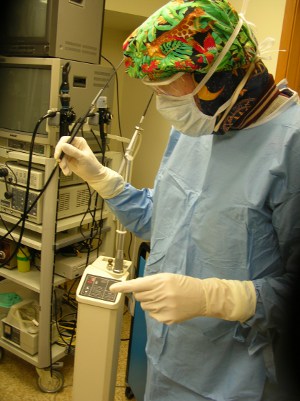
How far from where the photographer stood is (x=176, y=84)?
864 millimetres

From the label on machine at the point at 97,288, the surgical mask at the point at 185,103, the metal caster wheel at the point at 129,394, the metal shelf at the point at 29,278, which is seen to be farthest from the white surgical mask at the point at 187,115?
the metal caster wheel at the point at 129,394

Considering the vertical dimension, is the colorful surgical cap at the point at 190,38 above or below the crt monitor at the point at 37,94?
above

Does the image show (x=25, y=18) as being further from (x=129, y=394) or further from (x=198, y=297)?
(x=129, y=394)

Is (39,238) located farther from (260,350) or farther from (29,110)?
(260,350)

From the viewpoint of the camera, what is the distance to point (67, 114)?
1.57 metres

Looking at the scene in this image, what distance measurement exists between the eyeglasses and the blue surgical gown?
0.51 ft

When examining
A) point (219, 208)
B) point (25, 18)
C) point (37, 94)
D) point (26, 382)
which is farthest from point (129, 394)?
point (25, 18)

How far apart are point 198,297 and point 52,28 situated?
1367 mm

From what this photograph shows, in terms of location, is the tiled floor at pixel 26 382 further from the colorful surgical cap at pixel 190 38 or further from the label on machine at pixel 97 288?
the colorful surgical cap at pixel 190 38

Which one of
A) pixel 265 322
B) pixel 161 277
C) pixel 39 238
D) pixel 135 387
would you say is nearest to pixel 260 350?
pixel 265 322

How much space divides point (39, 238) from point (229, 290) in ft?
4.20

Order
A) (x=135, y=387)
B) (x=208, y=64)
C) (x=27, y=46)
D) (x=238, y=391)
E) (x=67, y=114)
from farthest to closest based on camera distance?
1. (x=135, y=387)
2. (x=27, y=46)
3. (x=67, y=114)
4. (x=238, y=391)
5. (x=208, y=64)

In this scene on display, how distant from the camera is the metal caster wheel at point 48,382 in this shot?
1.91 m

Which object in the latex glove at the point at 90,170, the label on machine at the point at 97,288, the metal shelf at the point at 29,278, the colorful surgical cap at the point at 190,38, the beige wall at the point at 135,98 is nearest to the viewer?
the colorful surgical cap at the point at 190,38
